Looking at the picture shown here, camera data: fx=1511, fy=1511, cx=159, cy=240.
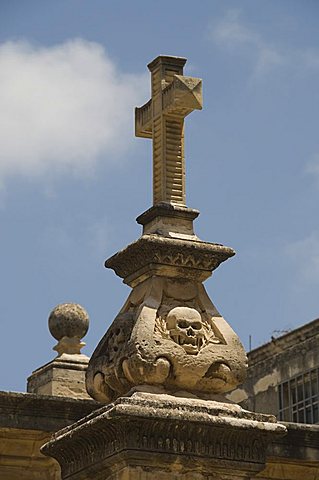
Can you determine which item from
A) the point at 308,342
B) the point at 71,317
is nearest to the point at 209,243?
the point at 71,317

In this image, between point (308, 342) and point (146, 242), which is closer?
point (146, 242)

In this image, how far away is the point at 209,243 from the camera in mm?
8688

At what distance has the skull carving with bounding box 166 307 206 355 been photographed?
8.40m

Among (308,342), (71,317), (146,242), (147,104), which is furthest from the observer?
(308,342)

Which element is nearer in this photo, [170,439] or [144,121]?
[170,439]

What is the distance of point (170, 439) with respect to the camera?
26.6ft

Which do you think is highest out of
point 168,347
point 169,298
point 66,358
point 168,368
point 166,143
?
point 66,358

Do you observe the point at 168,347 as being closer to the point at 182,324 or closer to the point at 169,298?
the point at 182,324

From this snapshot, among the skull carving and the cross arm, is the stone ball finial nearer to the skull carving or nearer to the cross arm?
the cross arm

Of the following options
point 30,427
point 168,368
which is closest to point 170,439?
point 168,368

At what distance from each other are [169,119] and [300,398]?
25.3 m

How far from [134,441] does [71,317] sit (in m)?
6.48

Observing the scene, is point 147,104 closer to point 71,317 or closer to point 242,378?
point 242,378

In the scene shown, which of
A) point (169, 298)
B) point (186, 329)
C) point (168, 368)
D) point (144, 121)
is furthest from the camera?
point (144, 121)
